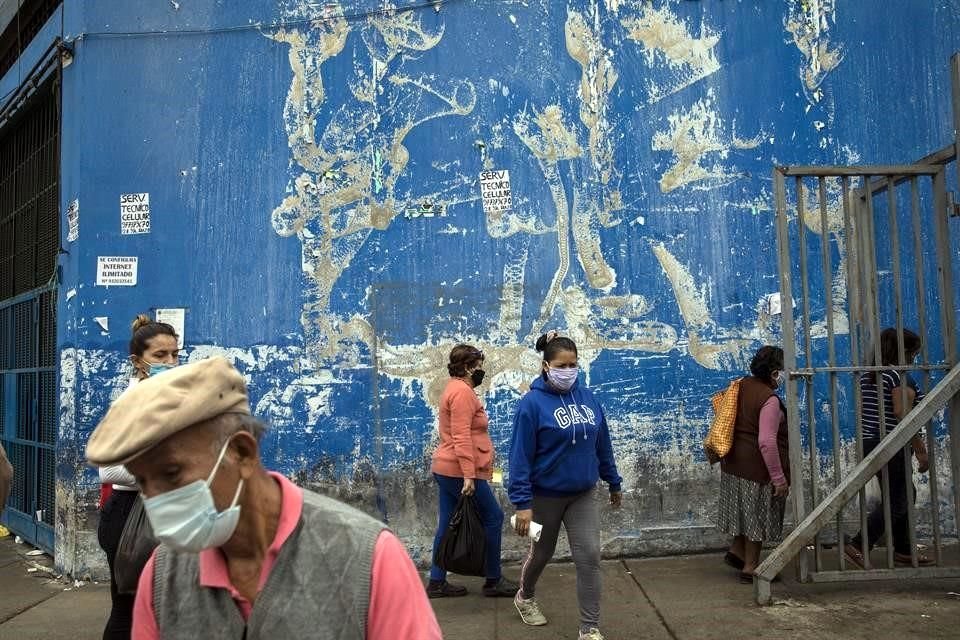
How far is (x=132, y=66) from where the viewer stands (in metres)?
6.91

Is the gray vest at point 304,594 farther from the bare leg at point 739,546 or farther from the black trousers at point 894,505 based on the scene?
the black trousers at point 894,505

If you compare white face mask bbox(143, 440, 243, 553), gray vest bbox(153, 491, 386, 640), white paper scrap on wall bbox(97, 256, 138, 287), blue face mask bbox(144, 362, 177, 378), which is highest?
white paper scrap on wall bbox(97, 256, 138, 287)

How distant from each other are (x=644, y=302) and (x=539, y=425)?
237 cm

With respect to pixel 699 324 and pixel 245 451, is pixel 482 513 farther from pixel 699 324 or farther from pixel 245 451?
pixel 245 451

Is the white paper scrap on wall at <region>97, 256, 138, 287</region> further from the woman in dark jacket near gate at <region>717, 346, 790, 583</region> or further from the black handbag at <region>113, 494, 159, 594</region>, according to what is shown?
the woman in dark jacket near gate at <region>717, 346, 790, 583</region>

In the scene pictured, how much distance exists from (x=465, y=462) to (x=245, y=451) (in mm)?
4136

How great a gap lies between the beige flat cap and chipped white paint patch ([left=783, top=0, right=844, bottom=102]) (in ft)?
21.7

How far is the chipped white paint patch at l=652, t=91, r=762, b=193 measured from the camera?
23.1 ft

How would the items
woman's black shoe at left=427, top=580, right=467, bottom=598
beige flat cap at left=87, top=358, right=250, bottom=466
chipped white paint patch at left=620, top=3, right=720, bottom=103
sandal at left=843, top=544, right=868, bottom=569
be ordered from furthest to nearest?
1. chipped white paint patch at left=620, top=3, right=720, bottom=103
2. sandal at left=843, top=544, right=868, bottom=569
3. woman's black shoe at left=427, top=580, right=467, bottom=598
4. beige flat cap at left=87, top=358, right=250, bottom=466

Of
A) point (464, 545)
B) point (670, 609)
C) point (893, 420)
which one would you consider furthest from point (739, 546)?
point (464, 545)

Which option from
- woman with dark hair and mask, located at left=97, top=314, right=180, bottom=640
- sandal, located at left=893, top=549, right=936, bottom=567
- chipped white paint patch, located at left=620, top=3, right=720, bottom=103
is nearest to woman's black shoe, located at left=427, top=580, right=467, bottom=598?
woman with dark hair and mask, located at left=97, top=314, right=180, bottom=640

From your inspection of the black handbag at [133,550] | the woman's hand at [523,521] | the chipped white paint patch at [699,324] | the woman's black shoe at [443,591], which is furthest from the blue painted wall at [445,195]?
the black handbag at [133,550]

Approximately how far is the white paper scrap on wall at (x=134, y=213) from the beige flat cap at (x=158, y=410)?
219 inches

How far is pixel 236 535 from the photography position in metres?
1.72
